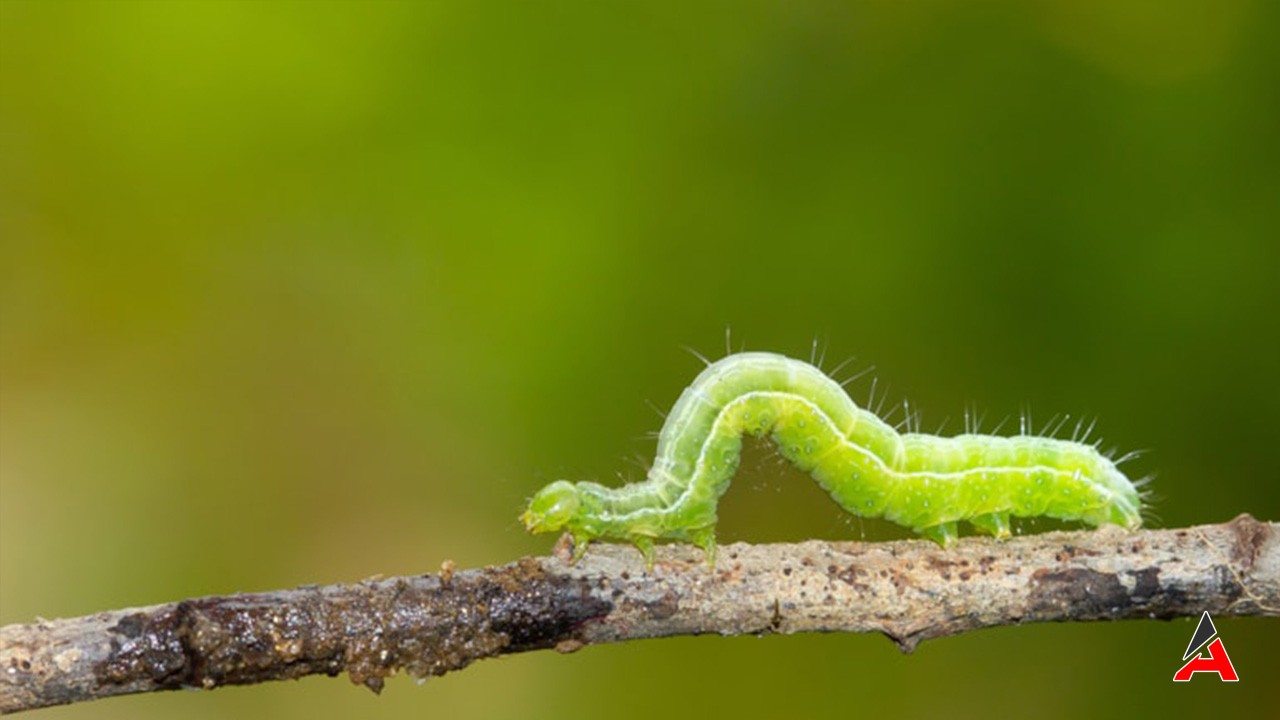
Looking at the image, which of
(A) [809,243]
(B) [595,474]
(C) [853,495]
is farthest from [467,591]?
(A) [809,243]

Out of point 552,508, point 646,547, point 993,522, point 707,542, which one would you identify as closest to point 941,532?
point 993,522

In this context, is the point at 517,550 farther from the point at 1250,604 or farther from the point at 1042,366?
the point at 1250,604

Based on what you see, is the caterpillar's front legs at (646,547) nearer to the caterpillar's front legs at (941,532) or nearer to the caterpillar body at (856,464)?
the caterpillar body at (856,464)

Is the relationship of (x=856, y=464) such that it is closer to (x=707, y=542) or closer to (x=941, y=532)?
(x=941, y=532)

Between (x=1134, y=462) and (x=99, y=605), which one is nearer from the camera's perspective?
(x=1134, y=462)

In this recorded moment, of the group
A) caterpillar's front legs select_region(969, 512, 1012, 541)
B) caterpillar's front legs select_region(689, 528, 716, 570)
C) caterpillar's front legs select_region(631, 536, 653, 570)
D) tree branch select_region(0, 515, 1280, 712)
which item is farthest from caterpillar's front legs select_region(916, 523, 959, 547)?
caterpillar's front legs select_region(631, 536, 653, 570)

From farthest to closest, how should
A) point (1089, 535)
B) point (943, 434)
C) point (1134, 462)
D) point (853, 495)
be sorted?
point (943, 434)
point (1134, 462)
point (853, 495)
point (1089, 535)
